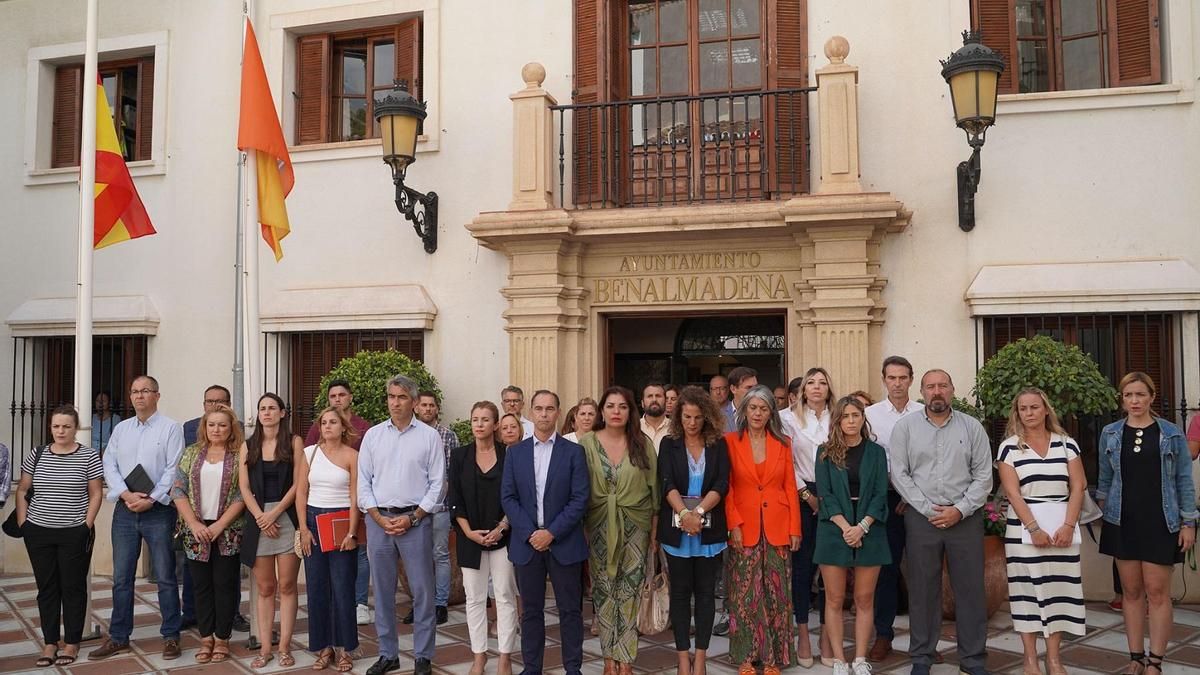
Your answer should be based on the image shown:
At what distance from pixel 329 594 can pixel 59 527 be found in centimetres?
191

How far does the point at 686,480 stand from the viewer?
5.73m

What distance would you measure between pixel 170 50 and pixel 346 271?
127 inches

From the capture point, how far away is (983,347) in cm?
820

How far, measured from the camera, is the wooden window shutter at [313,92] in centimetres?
1007

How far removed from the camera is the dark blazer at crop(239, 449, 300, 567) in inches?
244

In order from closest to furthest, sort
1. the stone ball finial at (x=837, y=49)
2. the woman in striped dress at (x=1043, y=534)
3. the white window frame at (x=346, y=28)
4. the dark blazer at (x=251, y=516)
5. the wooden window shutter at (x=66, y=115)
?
the woman in striped dress at (x=1043, y=534), the dark blazer at (x=251, y=516), the stone ball finial at (x=837, y=49), the white window frame at (x=346, y=28), the wooden window shutter at (x=66, y=115)

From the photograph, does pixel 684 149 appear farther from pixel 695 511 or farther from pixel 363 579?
pixel 363 579

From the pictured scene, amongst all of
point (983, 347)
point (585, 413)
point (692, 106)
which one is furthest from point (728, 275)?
point (585, 413)

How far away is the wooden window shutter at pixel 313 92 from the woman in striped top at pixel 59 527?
4.43 metres

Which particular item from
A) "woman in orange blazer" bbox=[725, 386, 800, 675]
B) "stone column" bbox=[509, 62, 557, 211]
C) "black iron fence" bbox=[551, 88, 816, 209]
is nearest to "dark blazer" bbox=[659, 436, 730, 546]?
"woman in orange blazer" bbox=[725, 386, 800, 675]

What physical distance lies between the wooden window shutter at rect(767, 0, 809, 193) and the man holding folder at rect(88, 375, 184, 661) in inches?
213

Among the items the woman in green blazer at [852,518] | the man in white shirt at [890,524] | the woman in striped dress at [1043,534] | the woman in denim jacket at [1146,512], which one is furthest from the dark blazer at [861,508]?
the woman in denim jacket at [1146,512]

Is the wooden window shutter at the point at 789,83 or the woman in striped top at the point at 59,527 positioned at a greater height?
the wooden window shutter at the point at 789,83

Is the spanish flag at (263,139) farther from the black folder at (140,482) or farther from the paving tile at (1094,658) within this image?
the paving tile at (1094,658)
